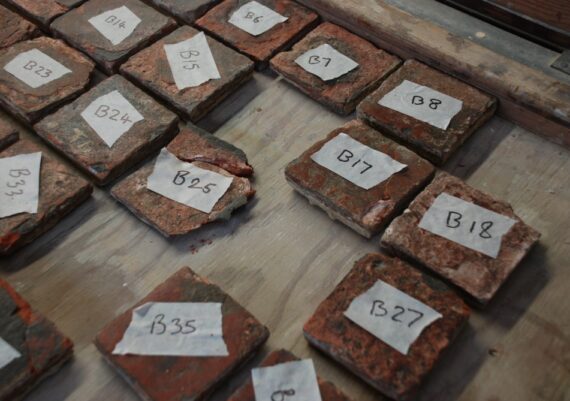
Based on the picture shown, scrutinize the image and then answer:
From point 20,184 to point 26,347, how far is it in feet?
1.84

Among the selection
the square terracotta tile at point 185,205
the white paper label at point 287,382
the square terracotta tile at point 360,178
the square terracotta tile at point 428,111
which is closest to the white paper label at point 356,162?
the square terracotta tile at point 360,178

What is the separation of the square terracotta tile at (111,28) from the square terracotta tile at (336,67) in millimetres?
516

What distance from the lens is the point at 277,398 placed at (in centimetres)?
136

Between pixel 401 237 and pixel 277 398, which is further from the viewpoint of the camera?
pixel 401 237

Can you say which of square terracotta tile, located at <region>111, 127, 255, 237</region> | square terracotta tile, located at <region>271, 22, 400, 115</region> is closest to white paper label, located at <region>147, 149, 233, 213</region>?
square terracotta tile, located at <region>111, 127, 255, 237</region>

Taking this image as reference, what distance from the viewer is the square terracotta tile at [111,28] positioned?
2.19 metres

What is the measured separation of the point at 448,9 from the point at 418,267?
3.49 feet

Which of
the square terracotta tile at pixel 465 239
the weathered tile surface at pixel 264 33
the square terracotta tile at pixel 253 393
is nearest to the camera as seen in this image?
the square terracotta tile at pixel 253 393

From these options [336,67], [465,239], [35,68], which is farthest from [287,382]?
[35,68]

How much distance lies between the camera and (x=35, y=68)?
6.97 ft

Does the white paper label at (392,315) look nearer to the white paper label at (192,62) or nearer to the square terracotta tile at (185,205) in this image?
the square terracotta tile at (185,205)

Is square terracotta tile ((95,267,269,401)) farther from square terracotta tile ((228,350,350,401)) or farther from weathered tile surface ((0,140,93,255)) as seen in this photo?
weathered tile surface ((0,140,93,255))

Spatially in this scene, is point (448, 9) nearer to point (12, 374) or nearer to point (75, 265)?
point (75, 265)

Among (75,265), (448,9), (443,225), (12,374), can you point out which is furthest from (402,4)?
(12,374)
